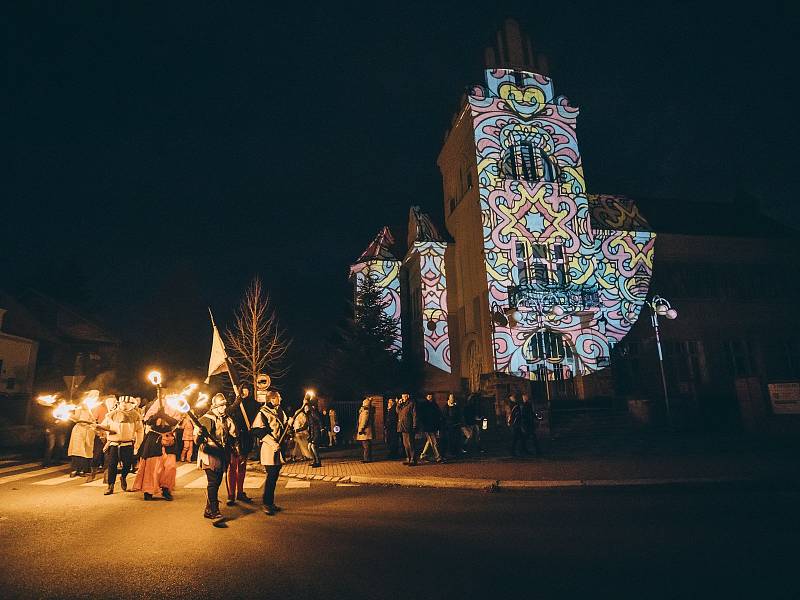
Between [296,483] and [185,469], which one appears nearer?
[296,483]

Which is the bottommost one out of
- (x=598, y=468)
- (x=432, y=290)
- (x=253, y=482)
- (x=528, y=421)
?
(x=253, y=482)

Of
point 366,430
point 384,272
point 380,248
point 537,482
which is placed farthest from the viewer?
point 380,248

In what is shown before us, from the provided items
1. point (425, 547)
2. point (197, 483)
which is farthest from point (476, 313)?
point (425, 547)

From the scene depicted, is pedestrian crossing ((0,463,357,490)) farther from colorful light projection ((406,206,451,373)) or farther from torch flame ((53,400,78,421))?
colorful light projection ((406,206,451,373))

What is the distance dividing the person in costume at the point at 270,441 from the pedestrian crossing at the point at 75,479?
2.70 meters

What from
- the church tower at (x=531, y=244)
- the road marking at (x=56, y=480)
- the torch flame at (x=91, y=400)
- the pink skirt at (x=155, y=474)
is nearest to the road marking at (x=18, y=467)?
the road marking at (x=56, y=480)

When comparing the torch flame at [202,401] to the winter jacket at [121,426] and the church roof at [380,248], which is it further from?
the church roof at [380,248]

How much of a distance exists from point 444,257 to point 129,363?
3186cm

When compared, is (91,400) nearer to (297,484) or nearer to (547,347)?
(297,484)

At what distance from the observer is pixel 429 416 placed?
13.2m

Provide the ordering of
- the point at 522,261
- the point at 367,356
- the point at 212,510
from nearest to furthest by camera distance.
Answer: the point at 212,510 → the point at 522,261 → the point at 367,356

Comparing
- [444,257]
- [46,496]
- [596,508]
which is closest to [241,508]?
[46,496]

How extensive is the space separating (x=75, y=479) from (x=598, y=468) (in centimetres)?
1227

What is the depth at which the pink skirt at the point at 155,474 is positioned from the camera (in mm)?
9125
